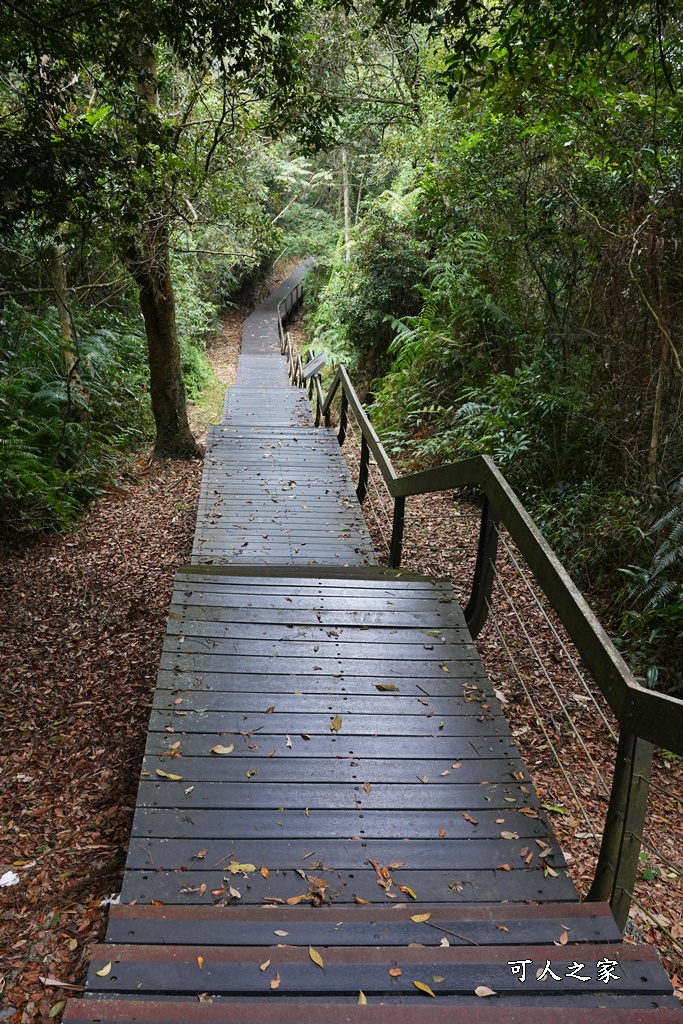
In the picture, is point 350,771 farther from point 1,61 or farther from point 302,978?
point 1,61

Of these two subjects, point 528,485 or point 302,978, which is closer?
point 302,978

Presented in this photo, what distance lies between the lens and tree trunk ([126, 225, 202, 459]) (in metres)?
8.83

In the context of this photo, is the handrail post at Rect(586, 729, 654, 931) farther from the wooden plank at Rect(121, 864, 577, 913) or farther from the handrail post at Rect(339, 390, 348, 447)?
the handrail post at Rect(339, 390, 348, 447)

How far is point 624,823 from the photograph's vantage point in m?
2.21

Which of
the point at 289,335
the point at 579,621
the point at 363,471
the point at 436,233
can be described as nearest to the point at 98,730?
the point at 579,621

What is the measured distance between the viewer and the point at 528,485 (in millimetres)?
7184

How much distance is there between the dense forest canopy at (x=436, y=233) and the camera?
514 centimetres

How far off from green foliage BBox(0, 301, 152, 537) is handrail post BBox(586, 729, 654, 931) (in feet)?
20.8

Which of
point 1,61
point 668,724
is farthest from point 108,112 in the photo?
point 668,724

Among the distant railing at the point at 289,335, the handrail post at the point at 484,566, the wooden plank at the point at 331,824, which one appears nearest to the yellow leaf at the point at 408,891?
the wooden plank at the point at 331,824

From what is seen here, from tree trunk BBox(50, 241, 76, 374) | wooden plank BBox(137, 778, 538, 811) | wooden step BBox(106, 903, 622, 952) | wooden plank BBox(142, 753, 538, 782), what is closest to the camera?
wooden step BBox(106, 903, 622, 952)

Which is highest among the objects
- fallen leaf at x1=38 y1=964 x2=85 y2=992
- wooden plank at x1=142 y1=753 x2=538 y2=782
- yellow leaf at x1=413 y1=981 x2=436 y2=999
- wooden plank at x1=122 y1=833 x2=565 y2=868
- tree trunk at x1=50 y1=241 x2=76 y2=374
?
tree trunk at x1=50 y1=241 x2=76 y2=374

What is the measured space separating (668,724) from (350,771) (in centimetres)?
144

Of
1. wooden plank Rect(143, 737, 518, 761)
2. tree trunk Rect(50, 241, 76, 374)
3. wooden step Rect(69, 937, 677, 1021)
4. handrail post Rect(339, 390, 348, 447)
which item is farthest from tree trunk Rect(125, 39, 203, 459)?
wooden step Rect(69, 937, 677, 1021)
